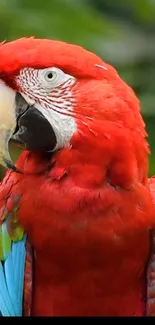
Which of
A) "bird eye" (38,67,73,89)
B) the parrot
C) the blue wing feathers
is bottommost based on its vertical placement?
the blue wing feathers

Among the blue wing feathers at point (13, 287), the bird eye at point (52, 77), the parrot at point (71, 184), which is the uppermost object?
the bird eye at point (52, 77)

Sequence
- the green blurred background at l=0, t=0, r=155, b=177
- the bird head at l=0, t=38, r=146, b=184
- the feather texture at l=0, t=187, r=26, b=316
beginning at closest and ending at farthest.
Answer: the bird head at l=0, t=38, r=146, b=184 → the feather texture at l=0, t=187, r=26, b=316 → the green blurred background at l=0, t=0, r=155, b=177

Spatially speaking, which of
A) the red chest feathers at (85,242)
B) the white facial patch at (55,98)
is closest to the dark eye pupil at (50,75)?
the white facial patch at (55,98)

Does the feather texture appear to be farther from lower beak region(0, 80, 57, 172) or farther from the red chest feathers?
lower beak region(0, 80, 57, 172)

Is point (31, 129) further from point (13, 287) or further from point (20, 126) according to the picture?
point (13, 287)

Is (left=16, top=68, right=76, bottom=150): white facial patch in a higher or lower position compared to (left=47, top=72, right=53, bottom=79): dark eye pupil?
lower

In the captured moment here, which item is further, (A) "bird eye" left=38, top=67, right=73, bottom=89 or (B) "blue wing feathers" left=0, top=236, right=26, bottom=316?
(B) "blue wing feathers" left=0, top=236, right=26, bottom=316

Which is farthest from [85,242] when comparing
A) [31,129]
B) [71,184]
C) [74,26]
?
[74,26]

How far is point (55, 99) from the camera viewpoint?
1.73 m

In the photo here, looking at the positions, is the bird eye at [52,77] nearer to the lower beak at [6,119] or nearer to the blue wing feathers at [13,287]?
the lower beak at [6,119]

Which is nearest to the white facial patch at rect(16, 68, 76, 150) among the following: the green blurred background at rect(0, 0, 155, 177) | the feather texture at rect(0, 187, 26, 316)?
the feather texture at rect(0, 187, 26, 316)

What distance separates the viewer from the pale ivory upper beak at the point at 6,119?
1693 mm

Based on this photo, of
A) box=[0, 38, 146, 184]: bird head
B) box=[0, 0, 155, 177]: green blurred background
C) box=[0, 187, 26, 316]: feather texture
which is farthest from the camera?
box=[0, 0, 155, 177]: green blurred background

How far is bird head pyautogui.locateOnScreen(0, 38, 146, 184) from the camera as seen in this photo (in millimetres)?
1691
